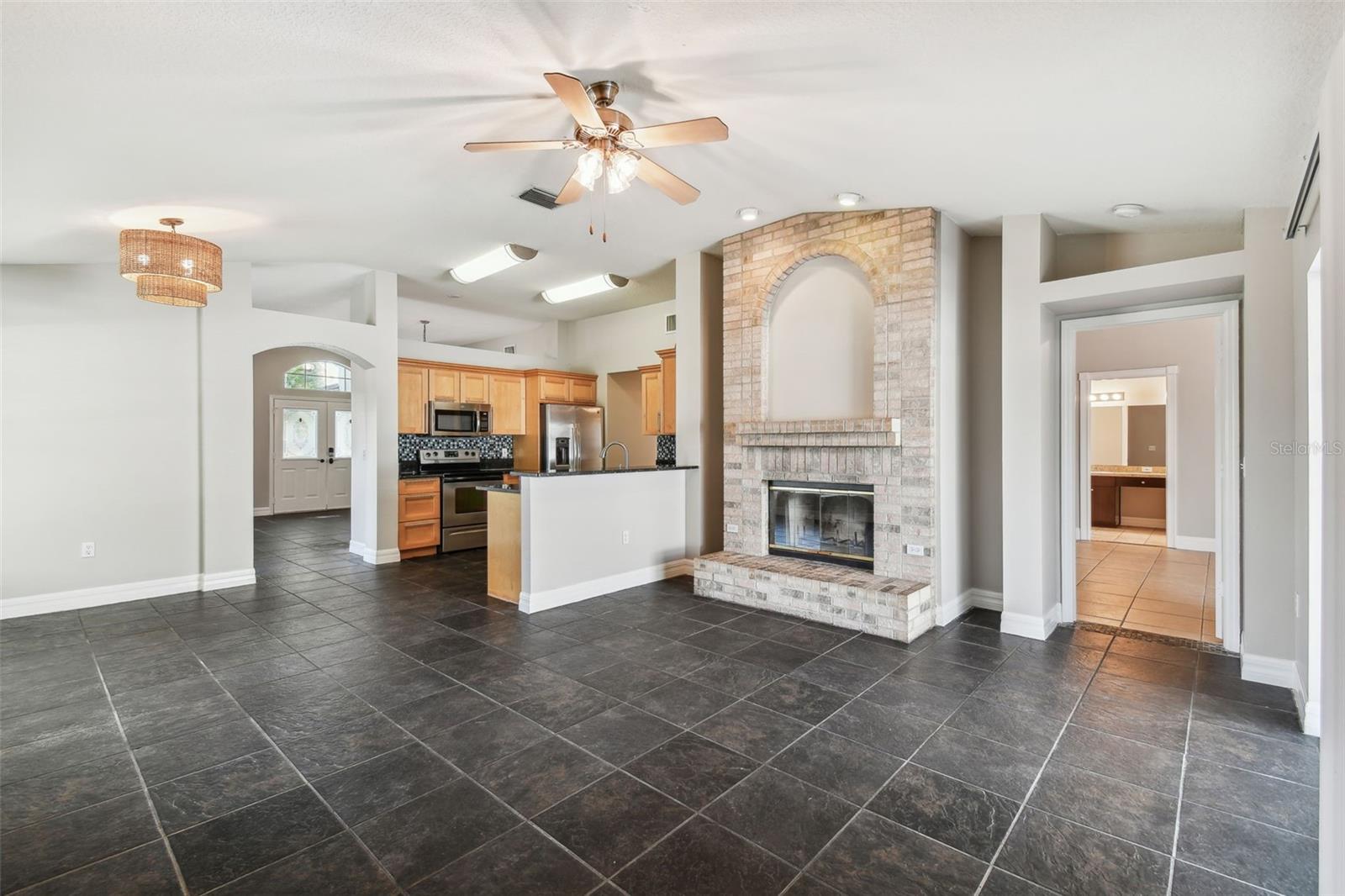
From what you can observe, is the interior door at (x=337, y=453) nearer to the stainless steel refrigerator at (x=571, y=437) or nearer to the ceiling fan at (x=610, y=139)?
the stainless steel refrigerator at (x=571, y=437)

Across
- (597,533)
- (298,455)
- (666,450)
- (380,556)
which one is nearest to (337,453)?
(298,455)

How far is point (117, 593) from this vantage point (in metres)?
4.82

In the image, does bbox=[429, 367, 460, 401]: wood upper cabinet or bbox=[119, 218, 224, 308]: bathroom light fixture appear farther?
bbox=[429, 367, 460, 401]: wood upper cabinet

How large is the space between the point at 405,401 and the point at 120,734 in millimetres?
4612

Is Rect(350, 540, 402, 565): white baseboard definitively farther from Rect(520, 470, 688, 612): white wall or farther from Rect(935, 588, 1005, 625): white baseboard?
Rect(935, 588, 1005, 625): white baseboard

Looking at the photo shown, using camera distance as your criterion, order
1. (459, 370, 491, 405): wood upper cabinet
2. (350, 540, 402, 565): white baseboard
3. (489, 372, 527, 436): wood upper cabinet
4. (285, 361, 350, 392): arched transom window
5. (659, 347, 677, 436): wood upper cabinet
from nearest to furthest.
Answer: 1. (350, 540, 402, 565): white baseboard
2. (659, 347, 677, 436): wood upper cabinet
3. (459, 370, 491, 405): wood upper cabinet
4. (489, 372, 527, 436): wood upper cabinet
5. (285, 361, 350, 392): arched transom window

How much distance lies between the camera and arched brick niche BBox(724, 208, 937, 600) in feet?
13.6

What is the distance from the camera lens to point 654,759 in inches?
95.3

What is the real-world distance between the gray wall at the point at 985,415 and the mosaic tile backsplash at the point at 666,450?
3.45 m

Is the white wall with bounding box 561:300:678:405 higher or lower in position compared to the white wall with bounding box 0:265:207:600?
higher

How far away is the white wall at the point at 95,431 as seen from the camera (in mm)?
4465

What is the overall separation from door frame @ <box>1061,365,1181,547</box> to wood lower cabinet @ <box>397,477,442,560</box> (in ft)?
24.7

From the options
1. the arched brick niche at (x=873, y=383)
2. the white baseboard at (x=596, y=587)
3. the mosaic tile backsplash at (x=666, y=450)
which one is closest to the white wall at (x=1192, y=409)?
the arched brick niche at (x=873, y=383)

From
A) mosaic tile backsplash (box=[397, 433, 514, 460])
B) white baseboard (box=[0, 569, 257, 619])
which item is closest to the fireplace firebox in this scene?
mosaic tile backsplash (box=[397, 433, 514, 460])
